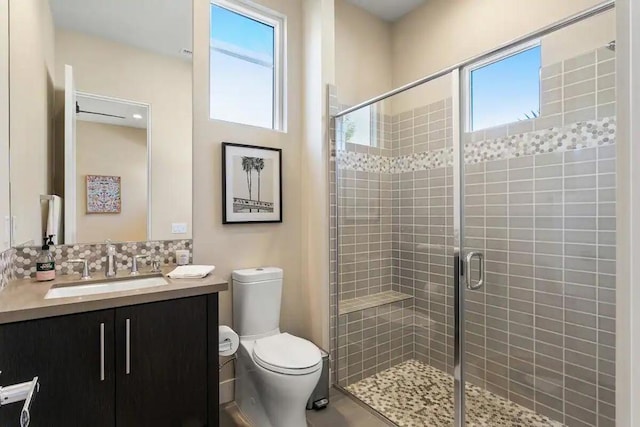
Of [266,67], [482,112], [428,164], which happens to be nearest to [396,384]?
[428,164]

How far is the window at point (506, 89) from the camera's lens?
6.49 ft

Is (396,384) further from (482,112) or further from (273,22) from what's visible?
(273,22)

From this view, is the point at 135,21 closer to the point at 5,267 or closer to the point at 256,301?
the point at 5,267

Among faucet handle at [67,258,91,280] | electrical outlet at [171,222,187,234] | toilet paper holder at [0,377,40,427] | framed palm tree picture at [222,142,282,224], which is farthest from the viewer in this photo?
framed palm tree picture at [222,142,282,224]

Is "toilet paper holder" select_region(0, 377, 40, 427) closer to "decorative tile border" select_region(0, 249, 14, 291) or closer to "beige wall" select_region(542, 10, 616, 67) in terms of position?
"decorative tile border" select_region(0, 249, 14, 291)

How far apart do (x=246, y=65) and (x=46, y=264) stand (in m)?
1.79

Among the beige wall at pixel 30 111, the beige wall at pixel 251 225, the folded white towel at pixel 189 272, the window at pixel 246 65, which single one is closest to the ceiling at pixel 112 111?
the beige wall at pixel 30 111

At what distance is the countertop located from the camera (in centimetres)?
125

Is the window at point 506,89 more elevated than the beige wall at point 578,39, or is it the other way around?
the beige wall at point 578,39

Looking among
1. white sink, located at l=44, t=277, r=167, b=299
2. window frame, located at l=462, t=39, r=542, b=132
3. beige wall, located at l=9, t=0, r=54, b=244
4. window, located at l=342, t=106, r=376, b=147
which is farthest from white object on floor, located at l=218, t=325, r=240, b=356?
window frame, located at l=462, t=39, r=542, b=132

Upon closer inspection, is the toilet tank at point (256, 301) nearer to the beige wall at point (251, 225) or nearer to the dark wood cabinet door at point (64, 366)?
the beige wall at point (251, 225)

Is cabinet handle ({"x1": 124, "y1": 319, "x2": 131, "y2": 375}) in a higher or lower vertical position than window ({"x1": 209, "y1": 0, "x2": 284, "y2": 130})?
lower

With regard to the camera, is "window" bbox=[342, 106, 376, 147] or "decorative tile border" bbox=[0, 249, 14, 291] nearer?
"decorative tile border" bbox=[0, 249, 14, 291]

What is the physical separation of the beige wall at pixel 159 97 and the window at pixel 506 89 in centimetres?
174
